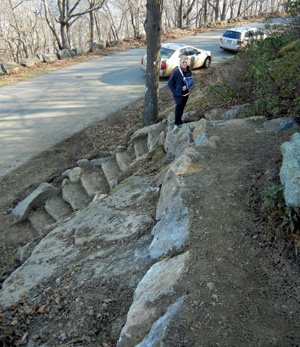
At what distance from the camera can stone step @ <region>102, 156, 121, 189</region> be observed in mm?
8500

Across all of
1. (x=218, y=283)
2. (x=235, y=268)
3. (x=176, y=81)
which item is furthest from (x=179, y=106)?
(x=218, y=283)

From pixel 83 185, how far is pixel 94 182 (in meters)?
0.31

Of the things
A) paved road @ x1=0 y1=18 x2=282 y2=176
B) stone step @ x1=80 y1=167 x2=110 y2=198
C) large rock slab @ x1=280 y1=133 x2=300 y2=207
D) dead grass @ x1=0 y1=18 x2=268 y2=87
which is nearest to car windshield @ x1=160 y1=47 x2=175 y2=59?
paved road @ x1=0 y1=18 x2=282 y2=176

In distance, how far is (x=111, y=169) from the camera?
8828 millimetres

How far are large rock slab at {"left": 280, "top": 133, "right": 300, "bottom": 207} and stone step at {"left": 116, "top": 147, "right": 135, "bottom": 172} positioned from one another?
16.7ft

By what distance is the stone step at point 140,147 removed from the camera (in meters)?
9.01

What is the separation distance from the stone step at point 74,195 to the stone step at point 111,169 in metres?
0.78

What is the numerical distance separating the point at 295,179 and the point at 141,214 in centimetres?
267

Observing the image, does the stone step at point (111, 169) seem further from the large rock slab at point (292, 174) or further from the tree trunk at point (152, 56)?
the large rock slab at point (292, 174)

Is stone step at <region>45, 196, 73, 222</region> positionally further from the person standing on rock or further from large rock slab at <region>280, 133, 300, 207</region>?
large rock slab at <region>280, 133, 300, 207</region>

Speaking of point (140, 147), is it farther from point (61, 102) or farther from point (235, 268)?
point (61, 102)

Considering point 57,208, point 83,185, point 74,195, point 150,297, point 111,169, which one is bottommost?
point 57,208

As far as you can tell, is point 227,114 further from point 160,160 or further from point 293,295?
point 293,295

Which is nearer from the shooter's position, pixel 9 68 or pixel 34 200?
pixel 34 200
